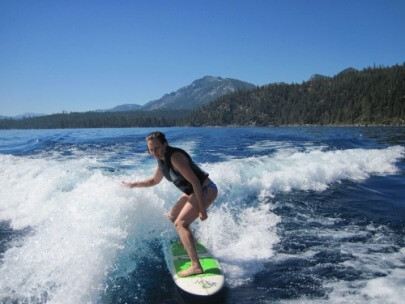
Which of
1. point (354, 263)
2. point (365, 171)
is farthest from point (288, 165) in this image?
point (354, 263)

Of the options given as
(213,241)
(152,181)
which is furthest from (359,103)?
(152,181)

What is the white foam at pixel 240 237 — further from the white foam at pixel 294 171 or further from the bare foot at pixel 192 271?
the white foam at pixel 294 171

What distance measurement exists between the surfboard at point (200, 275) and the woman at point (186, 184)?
161mm

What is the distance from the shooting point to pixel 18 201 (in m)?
11.7

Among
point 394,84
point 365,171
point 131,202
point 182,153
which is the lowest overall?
point 365,171

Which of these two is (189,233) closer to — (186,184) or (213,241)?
(186,184)

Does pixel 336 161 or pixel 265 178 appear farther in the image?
pixel 336 161

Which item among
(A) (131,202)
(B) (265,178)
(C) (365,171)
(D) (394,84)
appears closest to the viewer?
(A) (131,202)

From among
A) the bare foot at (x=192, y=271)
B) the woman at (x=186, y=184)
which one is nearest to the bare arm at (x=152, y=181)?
the woman at (x=186, y=184)

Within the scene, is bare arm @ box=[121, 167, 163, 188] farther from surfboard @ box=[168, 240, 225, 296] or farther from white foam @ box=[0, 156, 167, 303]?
surfboard @ box=[168, 240, 225, 296]

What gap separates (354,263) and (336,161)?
45.1 feet

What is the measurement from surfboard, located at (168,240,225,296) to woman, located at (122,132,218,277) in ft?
0.53

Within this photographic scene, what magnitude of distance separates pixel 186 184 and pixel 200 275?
5.93 feet

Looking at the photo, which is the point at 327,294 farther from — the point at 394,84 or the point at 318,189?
the point at 394,84
